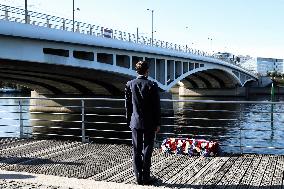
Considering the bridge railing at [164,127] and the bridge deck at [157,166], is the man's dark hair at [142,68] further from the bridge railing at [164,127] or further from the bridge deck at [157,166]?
the bridge railing at [164,127]

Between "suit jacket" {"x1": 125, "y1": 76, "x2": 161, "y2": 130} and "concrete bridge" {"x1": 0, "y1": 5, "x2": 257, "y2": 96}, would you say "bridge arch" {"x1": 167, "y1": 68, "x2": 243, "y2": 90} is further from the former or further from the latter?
"suit jacket" {"x1": 125, "y1": 76, "x2": 161, "y2": 130}

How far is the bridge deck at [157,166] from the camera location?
6105 millimetres

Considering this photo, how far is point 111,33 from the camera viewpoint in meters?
31.1

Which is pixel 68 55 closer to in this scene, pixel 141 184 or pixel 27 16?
pixel 27 16

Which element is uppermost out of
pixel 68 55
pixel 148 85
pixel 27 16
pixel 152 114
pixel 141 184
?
pixel 27 16

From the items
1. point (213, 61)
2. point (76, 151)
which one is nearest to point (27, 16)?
point (76, 151)

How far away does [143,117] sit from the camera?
5.85 meters

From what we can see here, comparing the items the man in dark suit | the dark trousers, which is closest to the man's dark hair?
the man in dark suit

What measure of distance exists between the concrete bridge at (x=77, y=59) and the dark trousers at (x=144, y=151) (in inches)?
632

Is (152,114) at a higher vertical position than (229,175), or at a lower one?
higher

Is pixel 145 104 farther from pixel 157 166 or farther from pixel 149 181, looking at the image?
pixel 157 166

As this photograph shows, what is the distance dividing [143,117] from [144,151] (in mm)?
499

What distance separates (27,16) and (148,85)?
1853cm

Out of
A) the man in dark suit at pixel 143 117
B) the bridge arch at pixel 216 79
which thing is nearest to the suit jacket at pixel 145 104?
the man in dark suit at pixel 143 117
